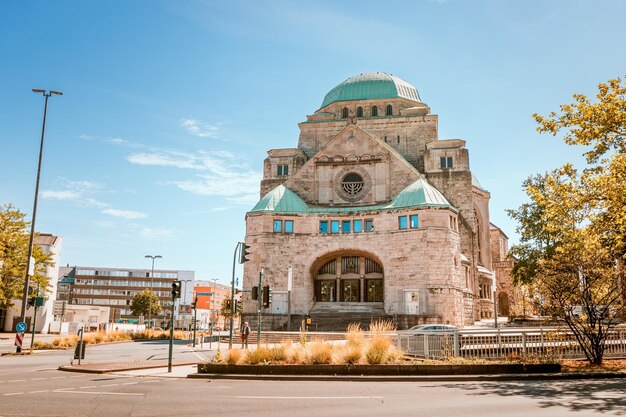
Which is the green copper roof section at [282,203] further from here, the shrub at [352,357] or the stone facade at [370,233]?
the shrub at [352,357]

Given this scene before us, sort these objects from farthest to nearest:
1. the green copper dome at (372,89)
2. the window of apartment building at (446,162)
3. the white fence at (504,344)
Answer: the green copper dome at (372,89) < the window of apartment building at (446,162) < the white fence at (504,344)

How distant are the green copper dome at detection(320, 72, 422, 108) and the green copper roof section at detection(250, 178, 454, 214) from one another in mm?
15626

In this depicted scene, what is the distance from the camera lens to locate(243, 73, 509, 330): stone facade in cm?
3566

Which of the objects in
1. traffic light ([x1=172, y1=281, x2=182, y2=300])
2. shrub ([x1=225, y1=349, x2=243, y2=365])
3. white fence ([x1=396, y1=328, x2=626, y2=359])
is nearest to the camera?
shrub ([x1=225, y1=349, x2=243, y2=365])

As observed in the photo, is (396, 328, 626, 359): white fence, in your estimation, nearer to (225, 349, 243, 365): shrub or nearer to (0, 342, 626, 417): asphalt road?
(0, 342, 626, 417): asphalt road

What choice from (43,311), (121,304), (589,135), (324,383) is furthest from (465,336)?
(121,304)

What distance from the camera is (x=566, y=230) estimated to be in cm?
1733

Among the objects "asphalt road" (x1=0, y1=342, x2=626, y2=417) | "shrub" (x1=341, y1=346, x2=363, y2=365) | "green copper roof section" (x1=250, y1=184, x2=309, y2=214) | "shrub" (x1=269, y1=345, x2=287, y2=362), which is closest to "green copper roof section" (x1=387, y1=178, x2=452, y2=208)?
"green copper roof section" (x1=250, y1=184, x2=309, y2=214)

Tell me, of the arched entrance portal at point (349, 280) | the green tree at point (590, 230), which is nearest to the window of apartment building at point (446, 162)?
the arched entrance portal at point (349, 280)

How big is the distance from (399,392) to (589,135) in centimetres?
1172

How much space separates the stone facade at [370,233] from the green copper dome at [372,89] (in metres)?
4.99

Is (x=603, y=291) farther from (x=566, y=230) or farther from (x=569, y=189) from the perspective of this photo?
(x=569, y=189)

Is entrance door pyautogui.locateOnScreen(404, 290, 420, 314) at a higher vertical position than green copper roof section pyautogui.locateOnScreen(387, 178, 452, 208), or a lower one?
lower

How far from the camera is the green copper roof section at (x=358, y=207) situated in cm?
3675
